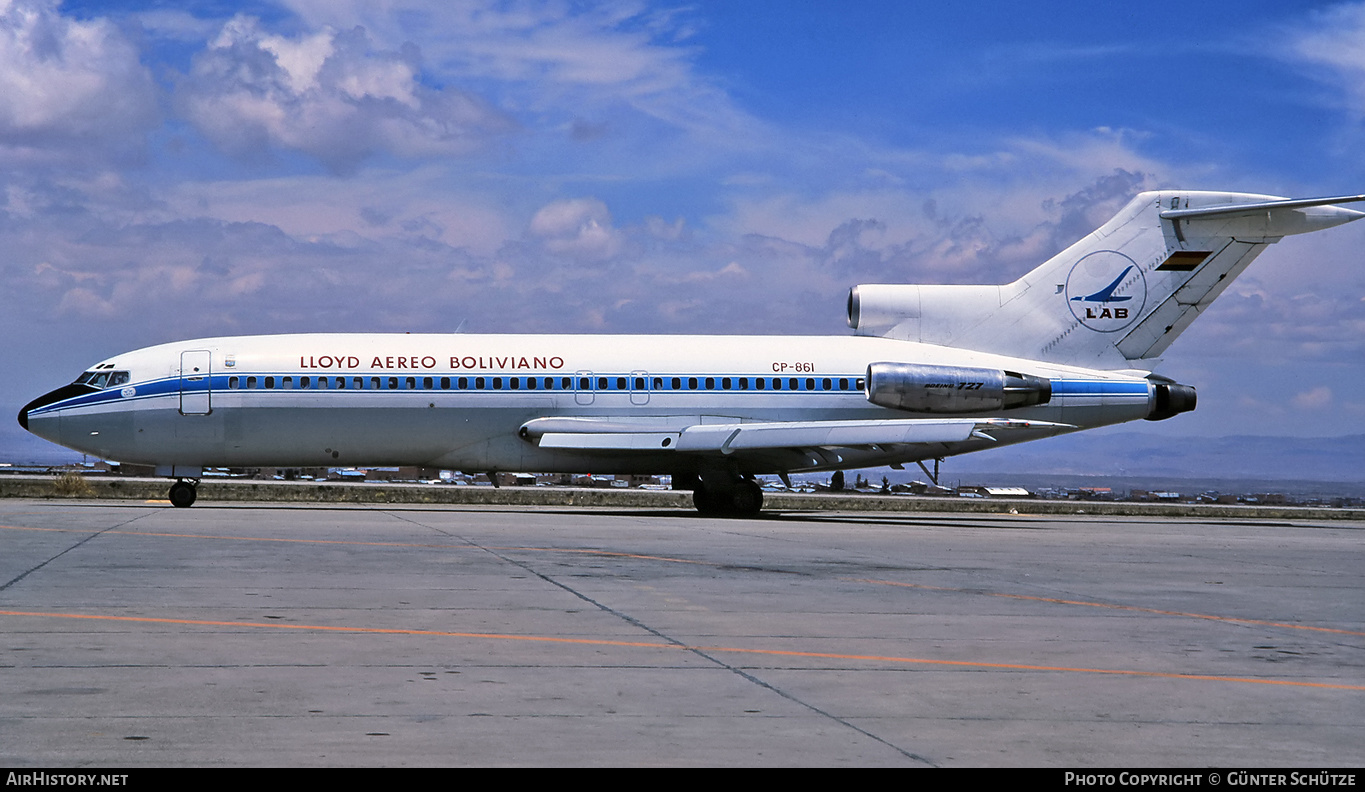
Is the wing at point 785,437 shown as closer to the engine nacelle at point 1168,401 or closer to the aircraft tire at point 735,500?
the aircraft tire at point 735,500

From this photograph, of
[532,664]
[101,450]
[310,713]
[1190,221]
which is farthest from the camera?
[1190,221]

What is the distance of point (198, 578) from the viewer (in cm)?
1338

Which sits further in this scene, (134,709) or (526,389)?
(526,389)

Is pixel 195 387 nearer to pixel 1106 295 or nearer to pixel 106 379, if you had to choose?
pixel 106 379

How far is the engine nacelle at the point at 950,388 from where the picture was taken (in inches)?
1211

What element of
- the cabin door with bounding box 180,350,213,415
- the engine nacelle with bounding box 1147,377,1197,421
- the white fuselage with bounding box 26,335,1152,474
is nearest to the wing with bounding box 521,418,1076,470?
the white fuselage with bounding box 26,335,1152,474

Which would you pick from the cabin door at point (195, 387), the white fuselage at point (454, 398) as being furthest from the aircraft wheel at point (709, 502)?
the cabin door at point (195, 387)

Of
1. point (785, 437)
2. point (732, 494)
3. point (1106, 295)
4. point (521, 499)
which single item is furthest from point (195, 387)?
point (1106, 295)

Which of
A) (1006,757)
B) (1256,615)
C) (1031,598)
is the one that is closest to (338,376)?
(1031,598)

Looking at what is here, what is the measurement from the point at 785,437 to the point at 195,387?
44.2ft

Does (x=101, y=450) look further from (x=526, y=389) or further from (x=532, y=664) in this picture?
(x=532, y=664)

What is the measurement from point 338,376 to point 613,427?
6.45m

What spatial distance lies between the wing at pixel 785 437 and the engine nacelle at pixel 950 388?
539 mm

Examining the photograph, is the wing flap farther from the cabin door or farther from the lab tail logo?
the cabin door
